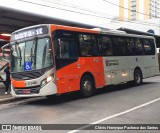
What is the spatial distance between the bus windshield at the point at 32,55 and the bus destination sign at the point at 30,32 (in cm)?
28

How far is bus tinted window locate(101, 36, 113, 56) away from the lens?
Answer: 15.4 metres

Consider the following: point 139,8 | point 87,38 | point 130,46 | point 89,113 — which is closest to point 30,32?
point 87,38

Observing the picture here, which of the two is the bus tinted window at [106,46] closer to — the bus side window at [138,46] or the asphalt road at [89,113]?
the bus side window at [138,46]

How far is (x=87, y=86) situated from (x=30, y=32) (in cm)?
351

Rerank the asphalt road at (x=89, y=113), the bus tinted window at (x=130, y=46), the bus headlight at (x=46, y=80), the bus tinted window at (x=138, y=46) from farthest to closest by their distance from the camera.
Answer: the bus tinted window at (x=138, y=46), the bus tinted window at (x=130, y=46), the bus headlight at (x=46, y=80), the asphalt road at (x=89, y=113)

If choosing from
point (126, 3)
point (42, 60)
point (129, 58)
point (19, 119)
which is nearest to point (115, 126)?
point (19, 119)

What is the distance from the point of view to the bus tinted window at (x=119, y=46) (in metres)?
16.3

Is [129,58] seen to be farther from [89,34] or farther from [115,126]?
[115,126]

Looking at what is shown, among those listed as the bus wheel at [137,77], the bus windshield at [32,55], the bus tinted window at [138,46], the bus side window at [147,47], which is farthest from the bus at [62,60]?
the bus side window at [147,47]

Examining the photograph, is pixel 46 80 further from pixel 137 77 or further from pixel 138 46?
pixel 138 46

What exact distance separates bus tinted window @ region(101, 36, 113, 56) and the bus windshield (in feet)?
13.4

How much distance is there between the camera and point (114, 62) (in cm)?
1611

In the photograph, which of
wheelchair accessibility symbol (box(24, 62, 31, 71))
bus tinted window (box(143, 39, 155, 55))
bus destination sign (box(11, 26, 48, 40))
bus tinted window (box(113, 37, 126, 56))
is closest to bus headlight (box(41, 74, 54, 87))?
wheelchair accessibility symbol (box(24, 62, 31, 71))

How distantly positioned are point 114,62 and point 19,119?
799 centimetres
